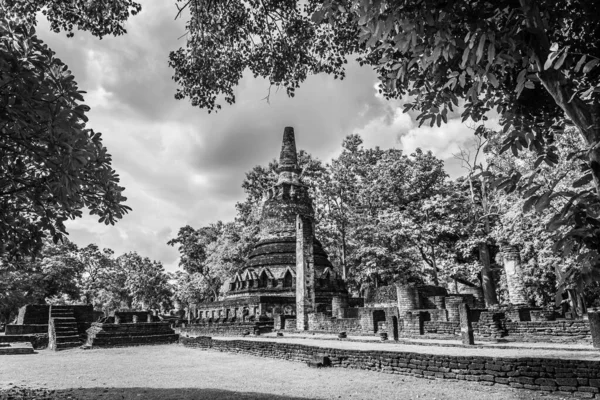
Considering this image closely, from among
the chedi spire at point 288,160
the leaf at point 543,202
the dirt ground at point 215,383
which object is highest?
the chedi spire at point 288,160

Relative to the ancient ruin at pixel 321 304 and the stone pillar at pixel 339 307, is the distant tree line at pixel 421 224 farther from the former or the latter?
the stone pillar at pixel 339 307

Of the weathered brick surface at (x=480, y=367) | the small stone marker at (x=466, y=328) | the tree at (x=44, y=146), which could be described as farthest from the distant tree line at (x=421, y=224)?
the tree at (x=44, y=146)

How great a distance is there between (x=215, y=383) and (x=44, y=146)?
19.3 ft

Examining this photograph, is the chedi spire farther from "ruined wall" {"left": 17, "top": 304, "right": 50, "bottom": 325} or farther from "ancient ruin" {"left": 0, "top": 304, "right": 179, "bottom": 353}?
"ruined wall" {"left": 17, "top": 304, "right": 50, "bottom": 325}

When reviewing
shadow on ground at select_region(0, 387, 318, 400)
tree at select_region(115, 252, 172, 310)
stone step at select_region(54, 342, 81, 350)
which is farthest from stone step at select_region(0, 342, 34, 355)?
tree at select_region(115, 252, 172, 310)

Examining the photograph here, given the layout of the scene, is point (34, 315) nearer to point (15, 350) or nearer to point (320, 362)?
point (15, 350)

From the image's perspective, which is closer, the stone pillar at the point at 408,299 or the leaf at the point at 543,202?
the leaf at the point at 543,202

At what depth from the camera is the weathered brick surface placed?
6.25 m

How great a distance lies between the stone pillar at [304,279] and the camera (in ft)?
62.1

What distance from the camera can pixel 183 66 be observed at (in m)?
7.19

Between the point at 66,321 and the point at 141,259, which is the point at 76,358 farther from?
the point at 141,259

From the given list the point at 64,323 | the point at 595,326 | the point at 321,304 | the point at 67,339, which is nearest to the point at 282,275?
the point at 321,304

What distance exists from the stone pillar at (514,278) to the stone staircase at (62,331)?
1883cm

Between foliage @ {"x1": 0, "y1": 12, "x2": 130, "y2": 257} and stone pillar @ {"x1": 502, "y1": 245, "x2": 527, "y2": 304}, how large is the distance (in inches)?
661
